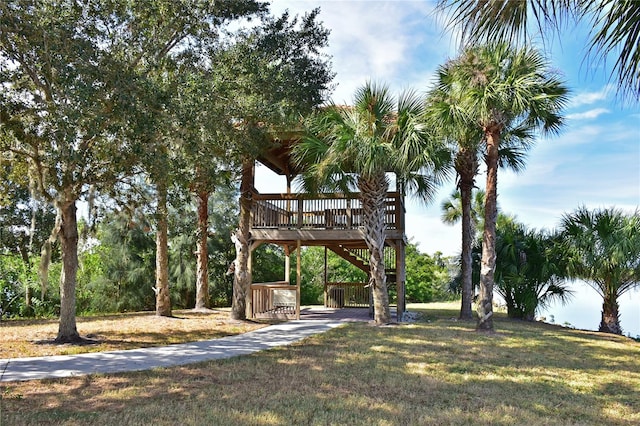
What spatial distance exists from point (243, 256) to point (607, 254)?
403 inches

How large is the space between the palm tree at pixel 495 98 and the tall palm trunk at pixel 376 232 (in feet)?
7.97

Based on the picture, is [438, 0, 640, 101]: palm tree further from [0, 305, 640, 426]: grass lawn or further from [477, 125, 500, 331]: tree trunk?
[477, 125, 500, 331]: tree trunk

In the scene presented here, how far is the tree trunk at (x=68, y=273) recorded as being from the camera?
9844mm

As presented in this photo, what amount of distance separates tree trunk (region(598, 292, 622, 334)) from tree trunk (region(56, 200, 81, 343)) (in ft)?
46.4

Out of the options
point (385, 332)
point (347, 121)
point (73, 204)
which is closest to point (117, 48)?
point (73, 204)

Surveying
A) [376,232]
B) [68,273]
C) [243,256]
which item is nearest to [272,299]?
[243,256]

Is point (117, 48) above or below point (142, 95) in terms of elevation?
above

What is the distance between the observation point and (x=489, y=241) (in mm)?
11633

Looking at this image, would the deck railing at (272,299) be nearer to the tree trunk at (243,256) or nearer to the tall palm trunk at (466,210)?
the tree trunk at (243,256)

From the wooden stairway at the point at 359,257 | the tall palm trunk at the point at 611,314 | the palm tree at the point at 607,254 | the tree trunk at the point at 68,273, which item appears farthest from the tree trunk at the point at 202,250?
the tall palm trunk at the point at 611,314

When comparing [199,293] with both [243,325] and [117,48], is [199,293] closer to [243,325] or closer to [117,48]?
[243,325]

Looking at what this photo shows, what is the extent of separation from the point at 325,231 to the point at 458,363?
6946 millimetres

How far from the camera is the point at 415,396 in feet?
19.5

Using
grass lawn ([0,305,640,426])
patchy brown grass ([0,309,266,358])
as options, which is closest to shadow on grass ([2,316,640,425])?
grass lawn ([0,305,640,426])
